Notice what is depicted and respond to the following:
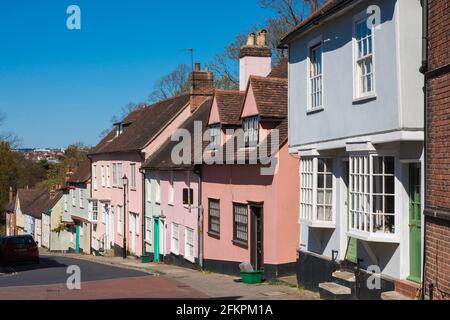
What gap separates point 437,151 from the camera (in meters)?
9.82

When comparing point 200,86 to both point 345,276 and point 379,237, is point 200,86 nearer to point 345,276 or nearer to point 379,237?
point 345,276

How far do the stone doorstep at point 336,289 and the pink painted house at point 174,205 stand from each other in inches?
459

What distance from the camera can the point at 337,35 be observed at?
527 inches

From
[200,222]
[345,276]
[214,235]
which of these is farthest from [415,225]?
[200,222]

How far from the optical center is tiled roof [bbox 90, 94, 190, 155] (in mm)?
34562

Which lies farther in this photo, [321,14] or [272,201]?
[272,201]

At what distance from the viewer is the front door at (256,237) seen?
20070 mm

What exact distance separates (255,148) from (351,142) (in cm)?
862

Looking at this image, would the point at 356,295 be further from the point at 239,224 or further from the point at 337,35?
the point at 239,224

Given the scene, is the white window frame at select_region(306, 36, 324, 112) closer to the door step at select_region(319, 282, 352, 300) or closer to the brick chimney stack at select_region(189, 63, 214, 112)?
the door step at select_region(319, 282, 352, 300)

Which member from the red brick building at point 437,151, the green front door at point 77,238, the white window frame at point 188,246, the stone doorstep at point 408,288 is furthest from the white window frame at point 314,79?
the green front door at point 77,238

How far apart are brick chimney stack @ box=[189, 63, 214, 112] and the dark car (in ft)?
37.2

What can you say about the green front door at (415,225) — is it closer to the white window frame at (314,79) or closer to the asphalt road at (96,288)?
the white window frame at (314,79)

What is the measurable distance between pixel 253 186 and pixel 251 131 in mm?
2022
